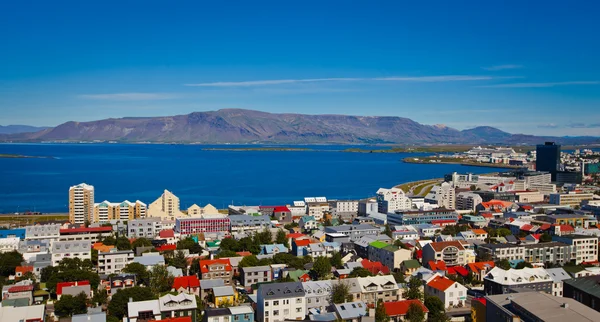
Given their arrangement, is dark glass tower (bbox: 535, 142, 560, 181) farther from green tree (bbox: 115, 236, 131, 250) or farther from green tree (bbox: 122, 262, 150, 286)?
green tree (bbox: 122, 262, 150, 286)

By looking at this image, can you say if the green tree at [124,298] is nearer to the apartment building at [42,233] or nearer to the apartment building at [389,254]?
the apartment building at [389,254]

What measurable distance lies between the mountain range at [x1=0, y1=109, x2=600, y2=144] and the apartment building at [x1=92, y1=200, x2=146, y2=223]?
103691 mm

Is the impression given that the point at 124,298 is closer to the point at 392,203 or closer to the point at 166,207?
the point at 166,207

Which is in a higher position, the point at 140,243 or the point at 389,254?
the point at 389,254

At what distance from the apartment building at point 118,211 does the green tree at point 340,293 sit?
9.39 meters

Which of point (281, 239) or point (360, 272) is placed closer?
point (360, 272)

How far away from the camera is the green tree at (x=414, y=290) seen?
25.1 feet

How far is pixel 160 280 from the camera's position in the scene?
8.23 meters

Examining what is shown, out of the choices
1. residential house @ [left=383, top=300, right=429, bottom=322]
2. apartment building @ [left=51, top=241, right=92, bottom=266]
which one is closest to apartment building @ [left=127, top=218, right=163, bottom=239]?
apartment building @ [left=51, top=241, right=92, bottom=266]

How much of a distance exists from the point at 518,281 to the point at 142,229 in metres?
9.04

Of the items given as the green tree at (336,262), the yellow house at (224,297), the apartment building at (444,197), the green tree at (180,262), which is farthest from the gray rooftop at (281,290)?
the apartment building at (444,197)

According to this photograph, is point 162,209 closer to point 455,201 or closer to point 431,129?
point 455,201

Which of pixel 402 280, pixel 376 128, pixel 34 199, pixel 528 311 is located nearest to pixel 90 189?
pixel 34 199

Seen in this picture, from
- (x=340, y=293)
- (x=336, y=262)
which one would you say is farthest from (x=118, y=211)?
(x=340, y=293)
